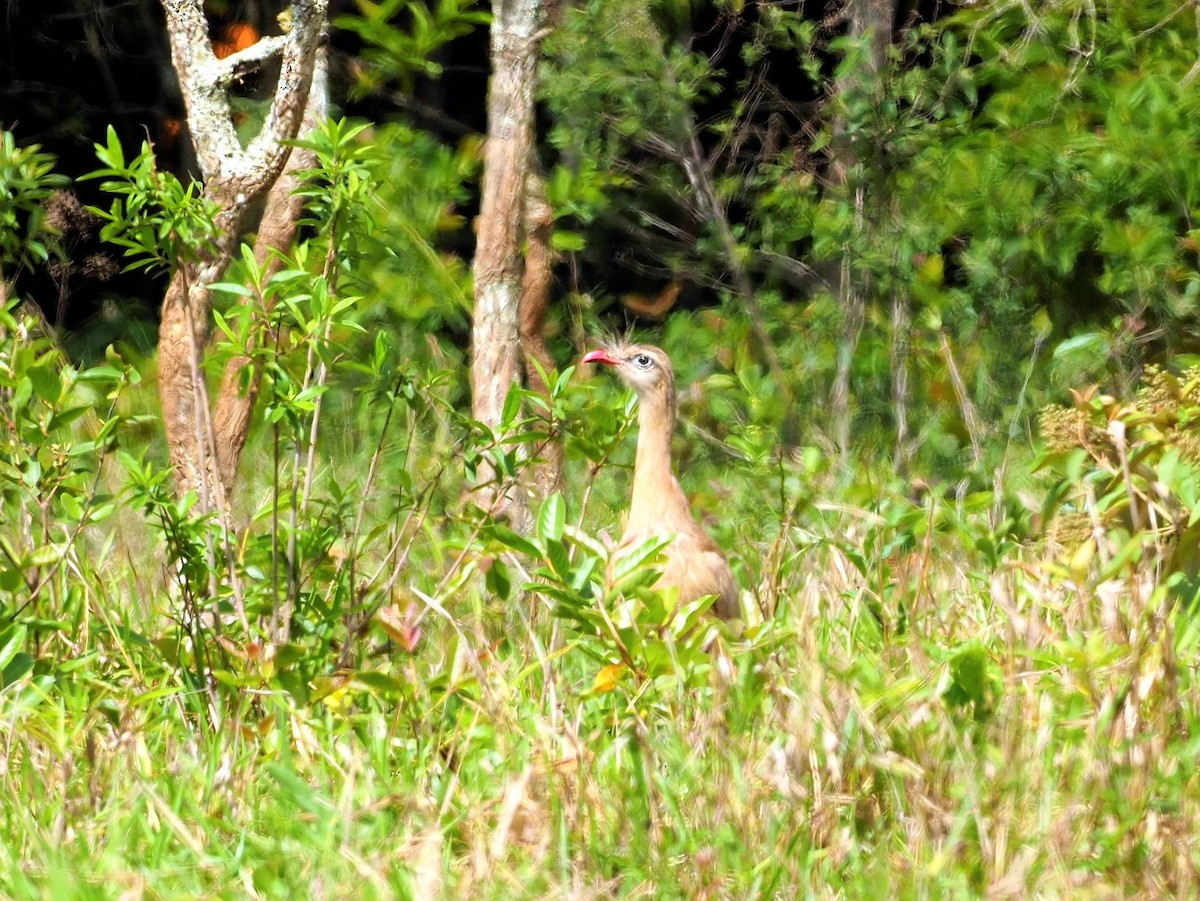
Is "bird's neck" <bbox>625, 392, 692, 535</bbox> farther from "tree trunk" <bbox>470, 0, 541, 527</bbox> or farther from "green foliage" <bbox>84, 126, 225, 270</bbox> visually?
"green foliage" <bbox>84, 126, 225, 270</bbox>

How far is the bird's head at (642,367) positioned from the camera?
5.43 m

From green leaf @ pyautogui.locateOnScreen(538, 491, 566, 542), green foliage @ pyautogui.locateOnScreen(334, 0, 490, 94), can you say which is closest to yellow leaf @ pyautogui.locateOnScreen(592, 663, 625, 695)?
green leaf @ pyautogui.locateOnScreen(538, 491, 566, 542)

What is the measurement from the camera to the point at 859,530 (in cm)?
492

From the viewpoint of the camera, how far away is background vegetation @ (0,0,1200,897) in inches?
→ 115

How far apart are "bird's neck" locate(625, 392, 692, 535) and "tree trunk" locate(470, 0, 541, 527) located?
501 mm

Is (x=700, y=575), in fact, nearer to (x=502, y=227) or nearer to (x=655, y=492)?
(x=655, y=492)

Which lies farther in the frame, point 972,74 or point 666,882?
point 972,74

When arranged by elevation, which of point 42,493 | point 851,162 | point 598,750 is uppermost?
point 851,162

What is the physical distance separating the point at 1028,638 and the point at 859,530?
1.78 metres

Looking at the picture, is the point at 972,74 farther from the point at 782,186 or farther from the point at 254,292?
the point at 254,292

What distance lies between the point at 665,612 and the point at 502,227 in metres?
2.36

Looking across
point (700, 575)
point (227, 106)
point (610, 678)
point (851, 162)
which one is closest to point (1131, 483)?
point (610, 678)

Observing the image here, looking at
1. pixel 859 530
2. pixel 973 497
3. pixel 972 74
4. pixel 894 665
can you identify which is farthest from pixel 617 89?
pixel 894 665

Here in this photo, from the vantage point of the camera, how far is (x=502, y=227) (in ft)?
17.8
